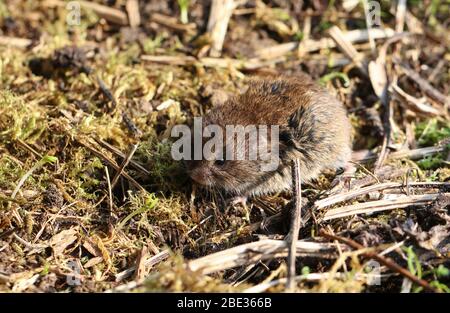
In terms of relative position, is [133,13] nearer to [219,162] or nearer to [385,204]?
[219,162]

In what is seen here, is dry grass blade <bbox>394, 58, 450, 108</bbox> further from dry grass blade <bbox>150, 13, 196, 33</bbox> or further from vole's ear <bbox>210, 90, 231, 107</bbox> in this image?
dry grass blade <bbox>150, 13, 196, 33</bbox>

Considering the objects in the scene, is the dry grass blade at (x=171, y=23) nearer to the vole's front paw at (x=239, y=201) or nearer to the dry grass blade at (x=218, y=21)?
the dry grass blade at (x=218, y=21)

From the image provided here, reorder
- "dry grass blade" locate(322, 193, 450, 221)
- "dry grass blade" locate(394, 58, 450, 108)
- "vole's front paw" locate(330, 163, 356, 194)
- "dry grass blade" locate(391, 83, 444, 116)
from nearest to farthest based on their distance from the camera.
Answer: "dry grass blade" locate(322, 193, 450, 221), "vole's front paw" locate(330, 163, 356, 194), "dry grass blade" locate(391, 83, 444, 116), "dry grass blade" locate(394, 58, 450, 108)

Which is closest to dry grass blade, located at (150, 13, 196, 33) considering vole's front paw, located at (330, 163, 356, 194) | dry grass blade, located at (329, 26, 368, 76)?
dry grass blade, located at (329, 26, 368, 76)

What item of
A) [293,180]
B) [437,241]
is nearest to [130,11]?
[293,180]

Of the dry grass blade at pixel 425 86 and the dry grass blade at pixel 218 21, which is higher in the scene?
the dry grass blade at pixel 218 21

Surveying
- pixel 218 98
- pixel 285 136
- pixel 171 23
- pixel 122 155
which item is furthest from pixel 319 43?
pixel 122 155

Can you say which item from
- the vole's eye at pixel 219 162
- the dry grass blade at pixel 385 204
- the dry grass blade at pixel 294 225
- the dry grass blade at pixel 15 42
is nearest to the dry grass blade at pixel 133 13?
the dry grass blade at pixel 15 42
